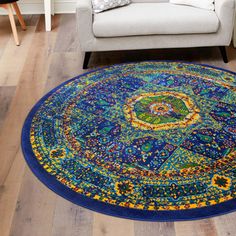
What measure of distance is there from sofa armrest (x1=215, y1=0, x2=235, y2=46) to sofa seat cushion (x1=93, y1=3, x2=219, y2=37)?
0.05m

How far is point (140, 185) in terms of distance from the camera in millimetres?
1880

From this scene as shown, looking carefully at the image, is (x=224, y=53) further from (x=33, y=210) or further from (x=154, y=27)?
(x=33, y=210)

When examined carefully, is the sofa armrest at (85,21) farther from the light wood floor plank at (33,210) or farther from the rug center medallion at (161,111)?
the light wood floor plank at (33,210)

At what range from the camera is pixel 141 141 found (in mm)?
2189

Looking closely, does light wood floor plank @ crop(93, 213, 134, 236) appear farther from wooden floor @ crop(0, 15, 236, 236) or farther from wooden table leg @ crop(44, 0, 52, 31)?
wooden table leg @ crop(44, 0, 52, 31)

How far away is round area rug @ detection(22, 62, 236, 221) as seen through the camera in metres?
1.80

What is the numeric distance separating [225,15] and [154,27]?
569 millimetres

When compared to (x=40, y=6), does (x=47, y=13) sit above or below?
above

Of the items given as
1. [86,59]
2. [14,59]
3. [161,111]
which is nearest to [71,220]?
[161,111]

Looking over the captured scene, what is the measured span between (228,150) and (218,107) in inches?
18.8

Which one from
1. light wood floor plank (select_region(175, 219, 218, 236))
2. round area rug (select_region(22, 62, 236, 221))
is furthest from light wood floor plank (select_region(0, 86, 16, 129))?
light wood floor plank (select_region(175, 219, 218, 236))

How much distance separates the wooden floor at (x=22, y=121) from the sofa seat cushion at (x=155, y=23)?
1.19 feet

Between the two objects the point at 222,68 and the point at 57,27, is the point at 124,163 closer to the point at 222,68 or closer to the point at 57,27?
the point at 222,68

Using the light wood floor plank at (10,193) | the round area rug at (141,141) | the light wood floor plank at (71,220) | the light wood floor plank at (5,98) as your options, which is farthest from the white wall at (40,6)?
the light wood floor plank at (71,220)
